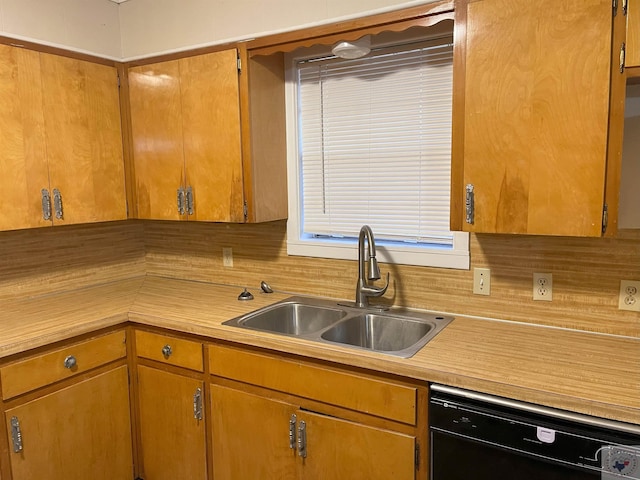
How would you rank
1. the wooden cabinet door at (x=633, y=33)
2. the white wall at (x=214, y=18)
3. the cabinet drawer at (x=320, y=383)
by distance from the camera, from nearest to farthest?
the wooden cabinet door at (x=633, y=33) < the cabinet drawer at (x=320, y=383) < the white wall at (x=214, y=18)

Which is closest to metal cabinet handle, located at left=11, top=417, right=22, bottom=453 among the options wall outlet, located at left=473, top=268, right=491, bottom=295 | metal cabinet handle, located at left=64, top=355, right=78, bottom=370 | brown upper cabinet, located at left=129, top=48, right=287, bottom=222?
metal cabinet handle, located at left=64, top=355, right=78, bottom=370

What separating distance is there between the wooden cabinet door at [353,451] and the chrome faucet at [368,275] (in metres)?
0.59

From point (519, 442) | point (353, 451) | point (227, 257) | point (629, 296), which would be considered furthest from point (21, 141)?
point (629, 296)

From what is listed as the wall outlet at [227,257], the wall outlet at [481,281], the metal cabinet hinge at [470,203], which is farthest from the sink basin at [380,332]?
the wall outlet at [227,257]

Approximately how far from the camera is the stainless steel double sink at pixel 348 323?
1983 mm

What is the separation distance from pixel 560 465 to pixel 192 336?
1.40m

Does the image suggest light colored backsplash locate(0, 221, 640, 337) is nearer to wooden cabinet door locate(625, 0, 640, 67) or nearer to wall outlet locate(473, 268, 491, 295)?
wall outlet locate(473, 268, 491, 295)

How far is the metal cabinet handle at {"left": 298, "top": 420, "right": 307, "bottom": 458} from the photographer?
5.84 ft

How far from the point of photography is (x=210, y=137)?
7.47 feet

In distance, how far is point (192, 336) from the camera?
2.04 m

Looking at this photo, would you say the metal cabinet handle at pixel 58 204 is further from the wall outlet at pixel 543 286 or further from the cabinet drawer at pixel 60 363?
the wall outlet at pixel 543 286

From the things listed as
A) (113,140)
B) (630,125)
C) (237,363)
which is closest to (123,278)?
(113,140)

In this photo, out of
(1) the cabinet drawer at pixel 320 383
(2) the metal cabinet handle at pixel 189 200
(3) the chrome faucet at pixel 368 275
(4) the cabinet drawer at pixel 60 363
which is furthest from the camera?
(2) the metal cabinet handle at pixel 189 200

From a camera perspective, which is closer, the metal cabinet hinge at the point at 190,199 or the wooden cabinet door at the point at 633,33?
the wooden cabinet door at the point at 633,33
